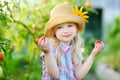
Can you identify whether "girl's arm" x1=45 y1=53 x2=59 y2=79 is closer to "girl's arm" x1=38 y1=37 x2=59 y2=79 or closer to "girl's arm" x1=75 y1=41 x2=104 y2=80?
"girl's arm" x1=38 y1=37 x2=59 y2=79

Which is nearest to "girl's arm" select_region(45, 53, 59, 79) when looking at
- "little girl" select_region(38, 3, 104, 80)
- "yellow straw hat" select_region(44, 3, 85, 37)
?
"little girl" select_region(38, 3, 104, 80)

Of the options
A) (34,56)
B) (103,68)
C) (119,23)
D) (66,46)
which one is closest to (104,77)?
(103,68)

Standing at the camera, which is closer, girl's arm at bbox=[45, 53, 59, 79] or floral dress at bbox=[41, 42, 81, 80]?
girl's arm at bbox=[45, 53, 59, 79]

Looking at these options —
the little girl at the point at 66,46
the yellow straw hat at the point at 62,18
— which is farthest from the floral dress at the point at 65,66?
the yellow straw hat at the point at 62,18

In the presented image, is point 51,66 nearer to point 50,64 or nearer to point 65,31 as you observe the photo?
point 50,64

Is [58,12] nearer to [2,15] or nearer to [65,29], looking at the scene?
[65,29]

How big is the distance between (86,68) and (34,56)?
1.42m

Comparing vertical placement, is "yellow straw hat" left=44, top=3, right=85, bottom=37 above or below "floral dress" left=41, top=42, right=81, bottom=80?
above

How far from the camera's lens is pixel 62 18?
322 cm

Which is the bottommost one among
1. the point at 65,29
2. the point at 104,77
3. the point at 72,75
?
the point at 104,77

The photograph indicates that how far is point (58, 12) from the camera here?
328 cm

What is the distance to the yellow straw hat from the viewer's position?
10.6 feet

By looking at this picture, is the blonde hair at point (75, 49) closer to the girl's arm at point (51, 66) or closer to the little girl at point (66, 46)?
the little girl at point (66, 46)

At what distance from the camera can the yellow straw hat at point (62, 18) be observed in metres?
3.22
